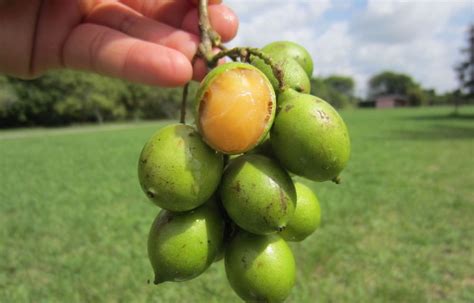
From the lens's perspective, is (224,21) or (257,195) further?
(224,21)

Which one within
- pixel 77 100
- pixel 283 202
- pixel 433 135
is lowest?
pixel 77 100

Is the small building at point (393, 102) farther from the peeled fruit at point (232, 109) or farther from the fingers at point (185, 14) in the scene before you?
the peeled fruit at point (232, 109)

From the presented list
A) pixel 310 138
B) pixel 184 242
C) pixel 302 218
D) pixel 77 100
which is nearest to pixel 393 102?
pixel 77 100

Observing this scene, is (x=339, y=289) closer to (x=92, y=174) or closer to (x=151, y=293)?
(x=151, y=293)

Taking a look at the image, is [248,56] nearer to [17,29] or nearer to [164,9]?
[164,9]

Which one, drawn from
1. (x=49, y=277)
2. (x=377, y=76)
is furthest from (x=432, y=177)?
(x=377, y=76)

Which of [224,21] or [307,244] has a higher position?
[224,21]

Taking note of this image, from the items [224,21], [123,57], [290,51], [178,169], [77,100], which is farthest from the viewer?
[77,100]
